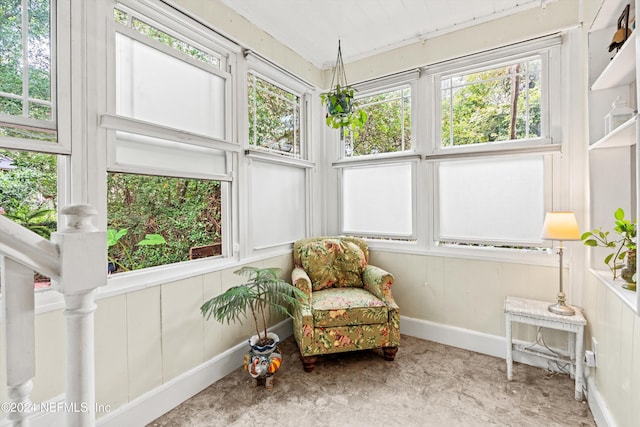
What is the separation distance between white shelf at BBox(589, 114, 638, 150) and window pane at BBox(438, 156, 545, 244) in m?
0.54

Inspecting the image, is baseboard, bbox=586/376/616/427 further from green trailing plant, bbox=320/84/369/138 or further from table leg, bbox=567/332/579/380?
green trailing plant, bbox=320/84/369/138

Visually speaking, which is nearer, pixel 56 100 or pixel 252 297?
pixel 56 100

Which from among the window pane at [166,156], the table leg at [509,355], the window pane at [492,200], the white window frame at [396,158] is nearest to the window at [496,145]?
the window pane at [492,200]

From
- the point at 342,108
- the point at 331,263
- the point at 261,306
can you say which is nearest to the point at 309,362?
the point at 261,306

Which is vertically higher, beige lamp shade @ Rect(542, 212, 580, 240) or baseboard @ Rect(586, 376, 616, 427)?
beige lamp shade @ Rect(542, 212, 580, 240)

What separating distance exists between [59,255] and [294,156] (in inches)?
103

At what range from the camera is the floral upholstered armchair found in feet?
7.29

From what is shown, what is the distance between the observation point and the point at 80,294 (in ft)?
2.10

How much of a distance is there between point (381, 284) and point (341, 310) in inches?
17.3

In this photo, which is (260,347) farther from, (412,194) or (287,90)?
(287,90)

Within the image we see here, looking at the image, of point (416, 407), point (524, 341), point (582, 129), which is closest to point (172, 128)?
point (416, 407)

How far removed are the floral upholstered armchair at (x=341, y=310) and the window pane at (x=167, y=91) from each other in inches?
56.3

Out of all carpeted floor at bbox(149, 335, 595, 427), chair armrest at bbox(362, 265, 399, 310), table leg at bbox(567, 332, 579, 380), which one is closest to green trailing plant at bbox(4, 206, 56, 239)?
carpeted floor at bbox(149, 335, 595, 427)

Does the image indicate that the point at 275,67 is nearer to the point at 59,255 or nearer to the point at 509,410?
the point at 59,255
